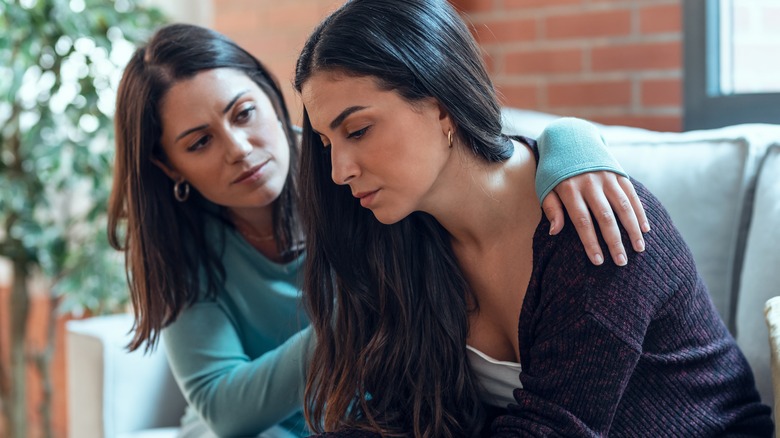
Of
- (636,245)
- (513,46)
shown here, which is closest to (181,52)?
(636,245)

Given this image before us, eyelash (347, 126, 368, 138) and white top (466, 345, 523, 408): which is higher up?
eyelash (347, 126, 368, 138)

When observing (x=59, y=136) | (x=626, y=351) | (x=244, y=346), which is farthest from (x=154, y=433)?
(x=626, y=351)

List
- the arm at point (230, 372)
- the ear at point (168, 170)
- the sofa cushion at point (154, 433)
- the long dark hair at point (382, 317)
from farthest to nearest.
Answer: the sofa cushion at point (154, 433)
the ear at point (168, 170)
the arm at point (230, 372)
the long dark hair at point (382, 317)

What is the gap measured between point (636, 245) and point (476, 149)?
0.23 meters

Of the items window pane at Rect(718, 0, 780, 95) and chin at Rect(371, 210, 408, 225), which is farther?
window pane at Rect(718, 0, 780, 95)

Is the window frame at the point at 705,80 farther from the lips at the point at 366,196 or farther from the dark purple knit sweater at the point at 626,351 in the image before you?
the lips at the point at 366,196

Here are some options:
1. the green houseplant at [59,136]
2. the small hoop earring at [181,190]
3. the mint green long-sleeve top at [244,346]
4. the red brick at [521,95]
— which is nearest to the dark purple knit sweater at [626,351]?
the mint green long-sleeve top at [244,346]

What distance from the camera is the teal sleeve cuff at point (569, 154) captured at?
1111mm

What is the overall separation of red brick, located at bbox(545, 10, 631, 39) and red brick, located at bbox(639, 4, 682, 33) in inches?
1.3

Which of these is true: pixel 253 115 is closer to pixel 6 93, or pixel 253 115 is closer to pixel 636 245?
pixel 636 245

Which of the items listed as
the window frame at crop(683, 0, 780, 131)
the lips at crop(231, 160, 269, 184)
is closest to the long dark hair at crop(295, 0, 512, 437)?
the lips at crop(231, 160, 269, 184)

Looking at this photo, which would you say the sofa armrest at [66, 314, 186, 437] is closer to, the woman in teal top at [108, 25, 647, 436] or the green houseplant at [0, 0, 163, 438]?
the woman in teal top at [108, 25, 647, 436]

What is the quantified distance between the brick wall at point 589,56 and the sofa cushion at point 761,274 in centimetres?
57

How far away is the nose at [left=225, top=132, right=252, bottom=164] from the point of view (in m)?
1.44
